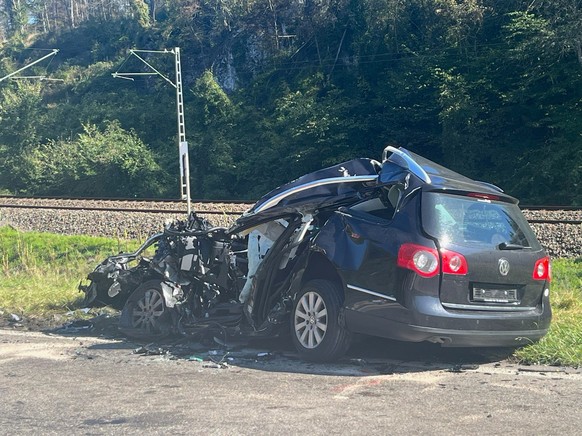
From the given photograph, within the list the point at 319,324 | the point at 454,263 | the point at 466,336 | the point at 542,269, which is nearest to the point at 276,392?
the point at 319,324

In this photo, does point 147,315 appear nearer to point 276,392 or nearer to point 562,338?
point 276,392

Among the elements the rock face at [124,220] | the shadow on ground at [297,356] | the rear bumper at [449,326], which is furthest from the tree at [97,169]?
the rear bumper at [449,326]

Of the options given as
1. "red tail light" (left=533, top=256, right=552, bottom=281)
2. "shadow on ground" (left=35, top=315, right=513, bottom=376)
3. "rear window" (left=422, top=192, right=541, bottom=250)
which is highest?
"rear window" (left=422, top=192, right=541, bottom=250)

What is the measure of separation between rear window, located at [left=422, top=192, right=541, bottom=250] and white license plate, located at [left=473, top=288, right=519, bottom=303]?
397 millimetres

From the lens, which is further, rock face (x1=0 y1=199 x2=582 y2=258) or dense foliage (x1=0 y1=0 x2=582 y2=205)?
dense foliage (x1=0 y1=0 x2=582 y2=205)

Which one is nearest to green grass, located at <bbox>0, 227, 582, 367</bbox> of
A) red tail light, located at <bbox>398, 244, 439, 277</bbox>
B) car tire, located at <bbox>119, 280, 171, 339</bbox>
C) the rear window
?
the rear window

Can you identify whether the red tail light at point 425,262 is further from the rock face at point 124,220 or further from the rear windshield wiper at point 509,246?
the rock face at point 124,220

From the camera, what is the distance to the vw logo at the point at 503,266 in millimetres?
6660

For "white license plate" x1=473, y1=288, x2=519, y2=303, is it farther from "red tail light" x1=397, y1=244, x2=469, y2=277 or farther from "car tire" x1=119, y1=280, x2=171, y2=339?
"car tire" x1=119, y1=280, x2=171, y2=339

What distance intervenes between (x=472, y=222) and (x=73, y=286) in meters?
7.65

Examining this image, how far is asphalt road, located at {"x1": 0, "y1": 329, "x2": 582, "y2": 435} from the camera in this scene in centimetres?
508

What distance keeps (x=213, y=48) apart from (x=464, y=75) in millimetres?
29332

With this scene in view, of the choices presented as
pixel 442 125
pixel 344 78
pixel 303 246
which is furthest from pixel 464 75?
pixel 303 246

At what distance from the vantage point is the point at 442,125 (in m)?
38.7
